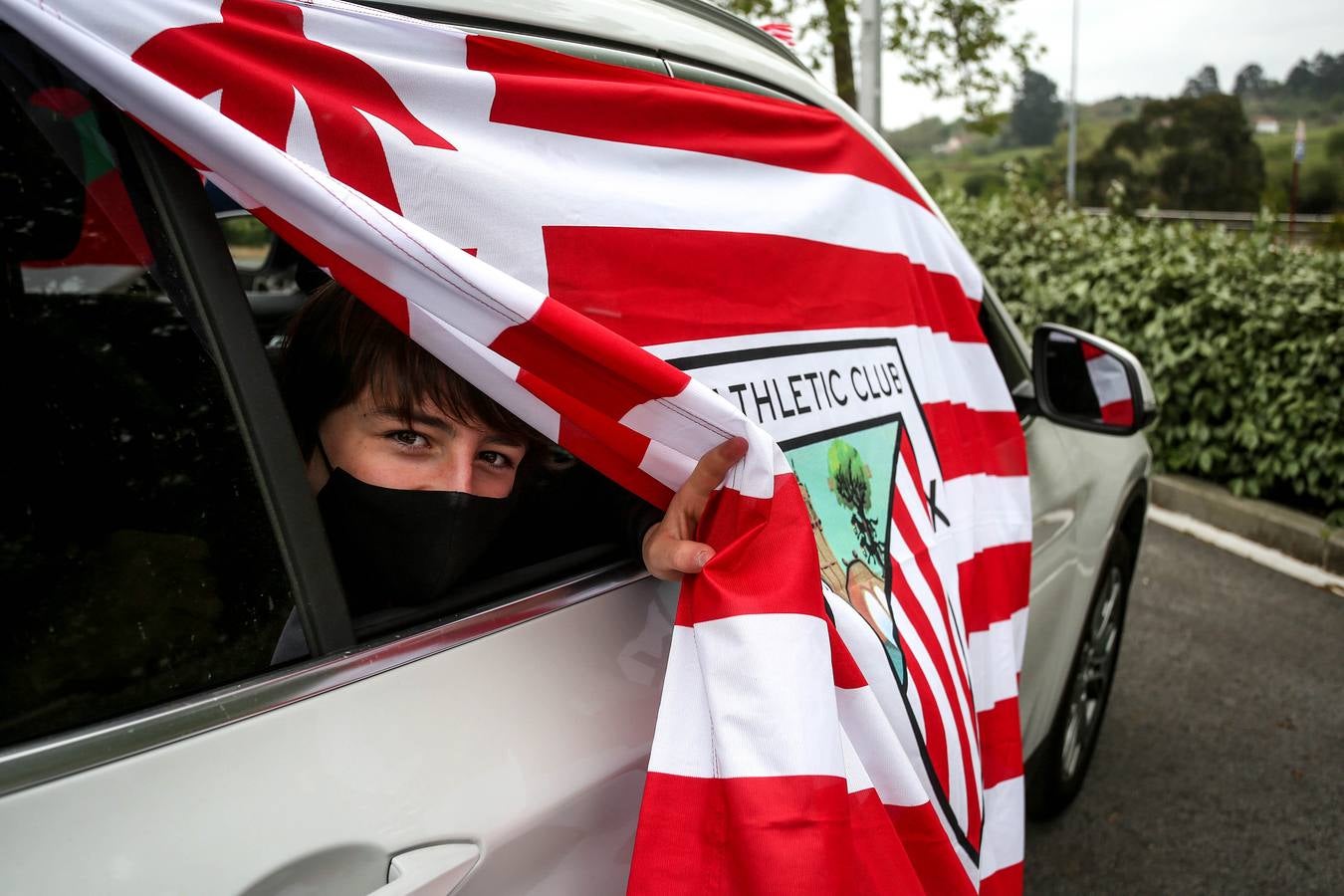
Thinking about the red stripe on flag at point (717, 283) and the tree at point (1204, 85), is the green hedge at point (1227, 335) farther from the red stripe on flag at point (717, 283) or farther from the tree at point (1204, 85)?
the tree at point (1204, 85)

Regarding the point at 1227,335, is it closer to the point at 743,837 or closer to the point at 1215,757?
the point at 1215,757

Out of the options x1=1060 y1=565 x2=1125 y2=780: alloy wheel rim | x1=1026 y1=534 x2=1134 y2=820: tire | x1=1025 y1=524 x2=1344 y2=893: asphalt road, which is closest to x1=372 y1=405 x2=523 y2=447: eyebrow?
x1=1026 y1=534 x2=1134 y2=820: tire

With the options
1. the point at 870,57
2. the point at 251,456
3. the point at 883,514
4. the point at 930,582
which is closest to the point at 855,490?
the point at 883,514

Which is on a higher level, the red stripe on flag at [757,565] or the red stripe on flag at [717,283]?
the red stripe on flag at [717,283]

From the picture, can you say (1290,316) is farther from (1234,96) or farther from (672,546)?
(1234,96)

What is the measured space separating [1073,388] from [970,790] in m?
1.37

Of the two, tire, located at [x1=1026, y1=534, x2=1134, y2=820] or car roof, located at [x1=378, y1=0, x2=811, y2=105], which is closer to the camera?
car roof, located at [x1=378, y1=0, x2=811, y2=105]

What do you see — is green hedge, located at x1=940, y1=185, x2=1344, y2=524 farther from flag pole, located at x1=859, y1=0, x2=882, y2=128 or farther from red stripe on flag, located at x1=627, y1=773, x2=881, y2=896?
red stripe on flag, located at x1=627, y1=773, x2=881, y2=896

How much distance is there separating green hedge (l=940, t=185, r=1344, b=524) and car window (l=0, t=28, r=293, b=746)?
521cm

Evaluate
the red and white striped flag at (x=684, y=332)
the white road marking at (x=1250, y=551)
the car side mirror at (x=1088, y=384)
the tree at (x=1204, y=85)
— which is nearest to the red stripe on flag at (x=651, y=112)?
the red and white striped flag at (x=684, y=332)

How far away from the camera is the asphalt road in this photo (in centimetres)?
271

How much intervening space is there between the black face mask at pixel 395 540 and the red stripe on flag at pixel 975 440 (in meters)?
0.92

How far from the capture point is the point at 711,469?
46.7 inches

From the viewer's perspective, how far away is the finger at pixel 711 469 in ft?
3.81
